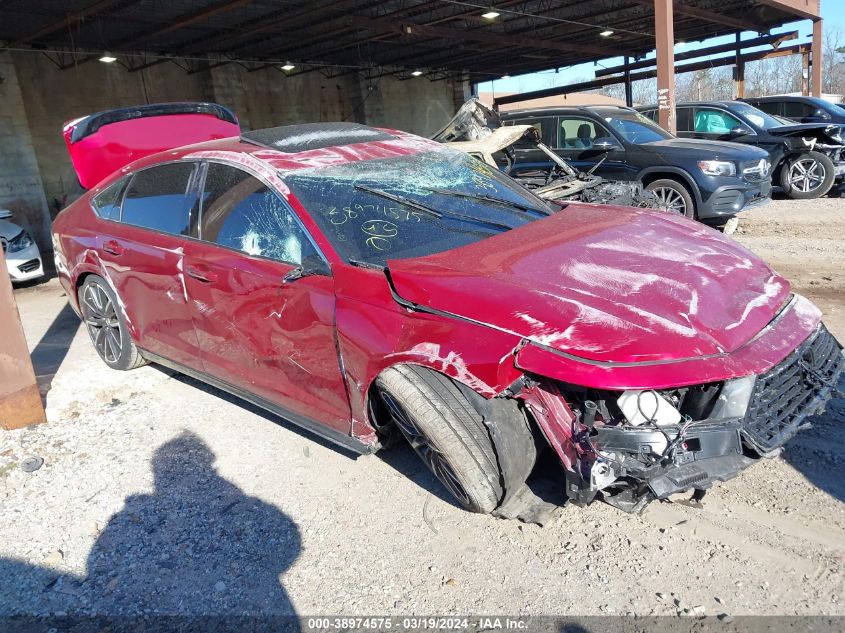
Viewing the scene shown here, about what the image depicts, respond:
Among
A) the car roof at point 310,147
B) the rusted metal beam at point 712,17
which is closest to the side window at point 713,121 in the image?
the rusted metal beam at point 712,17

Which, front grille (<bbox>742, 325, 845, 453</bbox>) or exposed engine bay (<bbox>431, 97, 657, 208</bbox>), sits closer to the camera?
front grille (<bbox>742, 325, 845, 453</bbox>)

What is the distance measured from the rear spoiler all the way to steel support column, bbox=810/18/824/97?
775 inches

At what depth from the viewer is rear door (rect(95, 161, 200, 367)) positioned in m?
3.99

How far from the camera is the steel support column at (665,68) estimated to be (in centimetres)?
1164

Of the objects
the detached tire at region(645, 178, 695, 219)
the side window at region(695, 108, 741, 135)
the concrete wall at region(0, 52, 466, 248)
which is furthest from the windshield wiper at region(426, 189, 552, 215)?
the side window at region(695, 108, 741, 135)

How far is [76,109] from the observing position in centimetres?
1564

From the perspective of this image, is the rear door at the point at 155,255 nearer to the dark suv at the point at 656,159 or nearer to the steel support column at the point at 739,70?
the dark suv at the point at 656,159

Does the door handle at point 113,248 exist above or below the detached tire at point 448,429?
above

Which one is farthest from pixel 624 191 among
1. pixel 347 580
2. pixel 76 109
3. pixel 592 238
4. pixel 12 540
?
pixel 76 109

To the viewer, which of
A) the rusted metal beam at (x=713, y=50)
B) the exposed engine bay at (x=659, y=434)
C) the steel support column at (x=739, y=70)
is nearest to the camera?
the exposed engine bay at (x=659, y=434)

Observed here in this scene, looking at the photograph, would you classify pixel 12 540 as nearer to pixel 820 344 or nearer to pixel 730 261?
pixel 730 261

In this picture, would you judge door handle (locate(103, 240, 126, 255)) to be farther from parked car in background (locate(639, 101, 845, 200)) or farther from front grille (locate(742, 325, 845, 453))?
parked car in background (locate(639, 101, 845, 200))

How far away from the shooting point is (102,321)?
16.3 feet

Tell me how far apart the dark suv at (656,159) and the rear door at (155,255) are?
575 cm
